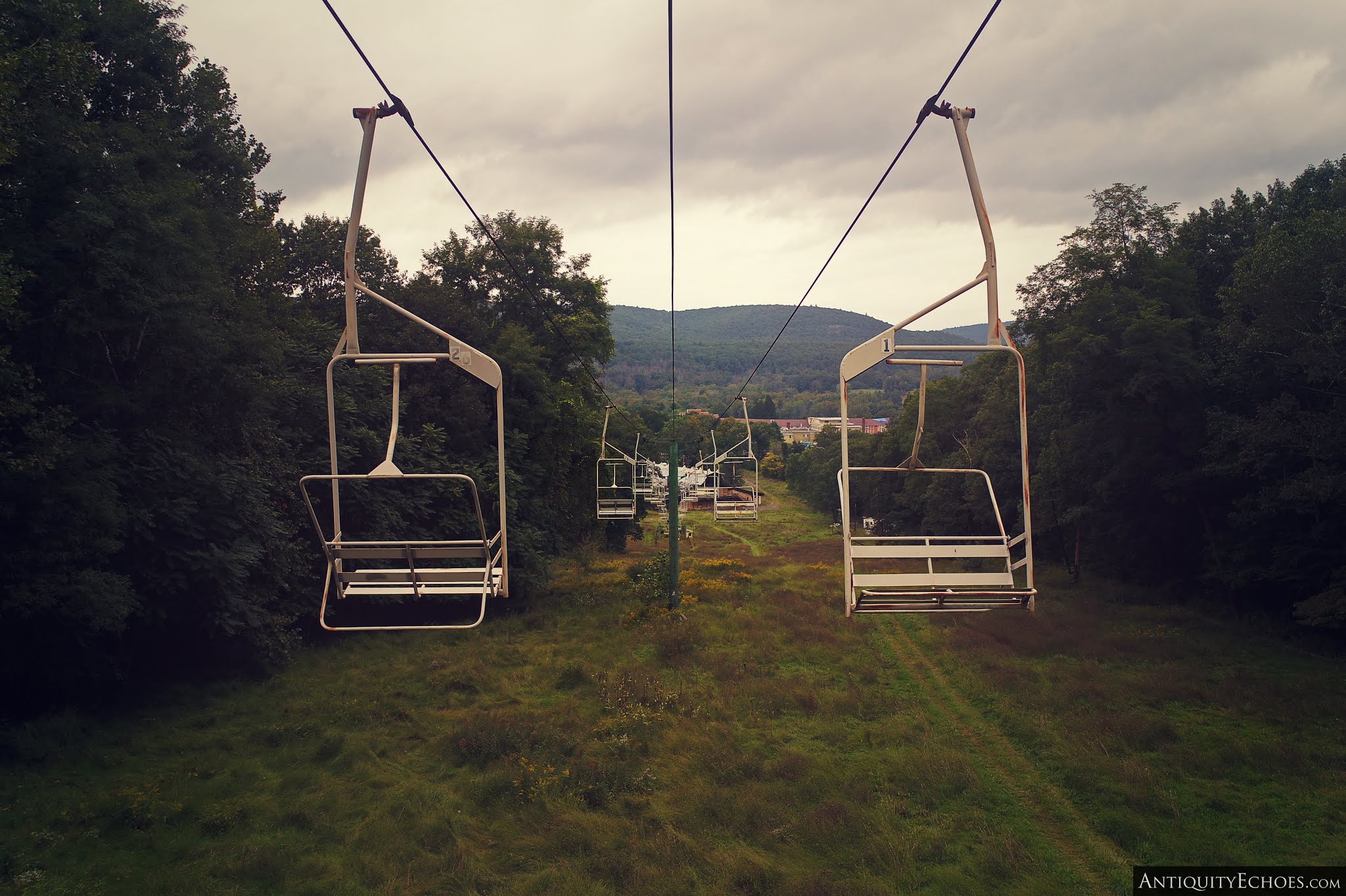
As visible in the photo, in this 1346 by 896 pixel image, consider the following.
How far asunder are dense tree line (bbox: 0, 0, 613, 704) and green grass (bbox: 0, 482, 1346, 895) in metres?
2.20

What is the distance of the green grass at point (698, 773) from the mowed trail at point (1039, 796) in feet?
0.18

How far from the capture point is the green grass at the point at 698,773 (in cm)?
1083

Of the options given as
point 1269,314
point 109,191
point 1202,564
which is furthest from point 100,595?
point 1202,564

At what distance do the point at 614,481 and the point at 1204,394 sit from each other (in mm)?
19496

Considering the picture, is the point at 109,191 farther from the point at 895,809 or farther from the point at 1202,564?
the point at 1202,564

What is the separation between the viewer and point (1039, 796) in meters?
13.0

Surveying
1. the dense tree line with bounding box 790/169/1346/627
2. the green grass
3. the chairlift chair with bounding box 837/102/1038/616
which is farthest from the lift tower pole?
the chairlift chair with bounding box 837/102/1038/616

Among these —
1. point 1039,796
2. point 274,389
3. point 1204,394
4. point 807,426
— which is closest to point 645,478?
point 274,389

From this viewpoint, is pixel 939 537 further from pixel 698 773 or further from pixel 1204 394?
pixel 1204 394

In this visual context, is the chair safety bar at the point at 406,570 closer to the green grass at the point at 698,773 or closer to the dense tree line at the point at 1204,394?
the green grass at the point at 698,773

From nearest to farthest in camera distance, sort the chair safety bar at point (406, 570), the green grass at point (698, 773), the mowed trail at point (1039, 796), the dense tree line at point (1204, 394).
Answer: the chair safety bar at point (406, 570) → the mowed trail at point (1039, 796) → the green grass at point (698, 773) → the dense tree line at point (1204, 394)

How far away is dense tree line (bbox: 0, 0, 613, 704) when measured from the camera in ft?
42.4

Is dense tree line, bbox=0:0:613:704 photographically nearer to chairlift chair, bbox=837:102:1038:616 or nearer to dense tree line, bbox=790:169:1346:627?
chairlift chair, bbox=837:102:1038:616

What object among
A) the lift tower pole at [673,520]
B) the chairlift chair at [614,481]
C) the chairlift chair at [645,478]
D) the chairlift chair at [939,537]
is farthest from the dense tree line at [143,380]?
the chairlift chair at [939,537]
